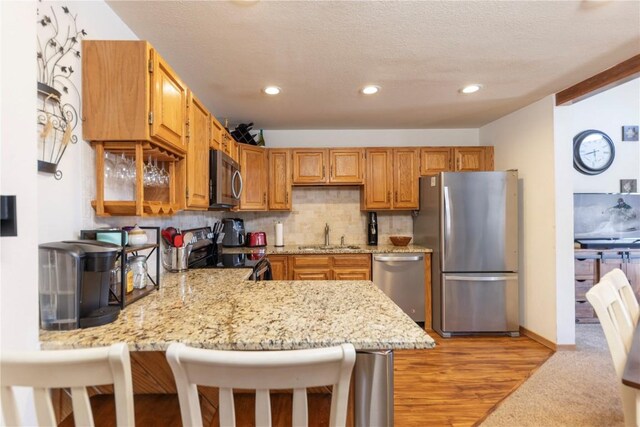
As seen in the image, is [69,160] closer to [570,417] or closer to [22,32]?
[22,32]

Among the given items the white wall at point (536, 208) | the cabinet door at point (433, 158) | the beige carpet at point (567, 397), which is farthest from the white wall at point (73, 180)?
the white wall at point (536, 208)

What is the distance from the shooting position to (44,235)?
3.83 feet

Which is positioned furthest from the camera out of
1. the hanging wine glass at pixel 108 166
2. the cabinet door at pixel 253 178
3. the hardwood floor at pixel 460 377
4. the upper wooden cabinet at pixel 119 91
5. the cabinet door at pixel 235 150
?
the cabinet door at pixel 253 178

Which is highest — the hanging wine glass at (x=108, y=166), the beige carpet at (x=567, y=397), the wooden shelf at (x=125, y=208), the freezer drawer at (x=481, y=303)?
the hanging wine glass at (x=108, y=166)

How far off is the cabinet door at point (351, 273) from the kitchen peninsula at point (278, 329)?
6.04ft

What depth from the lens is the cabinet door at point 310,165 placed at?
372cm

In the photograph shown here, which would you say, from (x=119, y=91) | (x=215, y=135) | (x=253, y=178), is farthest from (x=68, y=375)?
(x=253, y=178)

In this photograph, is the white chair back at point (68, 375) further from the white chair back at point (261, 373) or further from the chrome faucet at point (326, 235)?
the chrome faucet at point (326, 235)

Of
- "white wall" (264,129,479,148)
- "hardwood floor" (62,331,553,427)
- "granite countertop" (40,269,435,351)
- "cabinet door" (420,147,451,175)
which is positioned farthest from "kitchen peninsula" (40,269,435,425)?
"white wall" (264,129,479,148)

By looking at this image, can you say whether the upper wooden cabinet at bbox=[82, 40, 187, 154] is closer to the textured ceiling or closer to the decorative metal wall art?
the decorative metal wall art

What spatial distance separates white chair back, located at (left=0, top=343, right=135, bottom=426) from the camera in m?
0.65

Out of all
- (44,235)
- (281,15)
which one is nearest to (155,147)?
(44,235)

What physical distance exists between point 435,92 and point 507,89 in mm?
611

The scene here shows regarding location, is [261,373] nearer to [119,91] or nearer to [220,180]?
[119,91]
